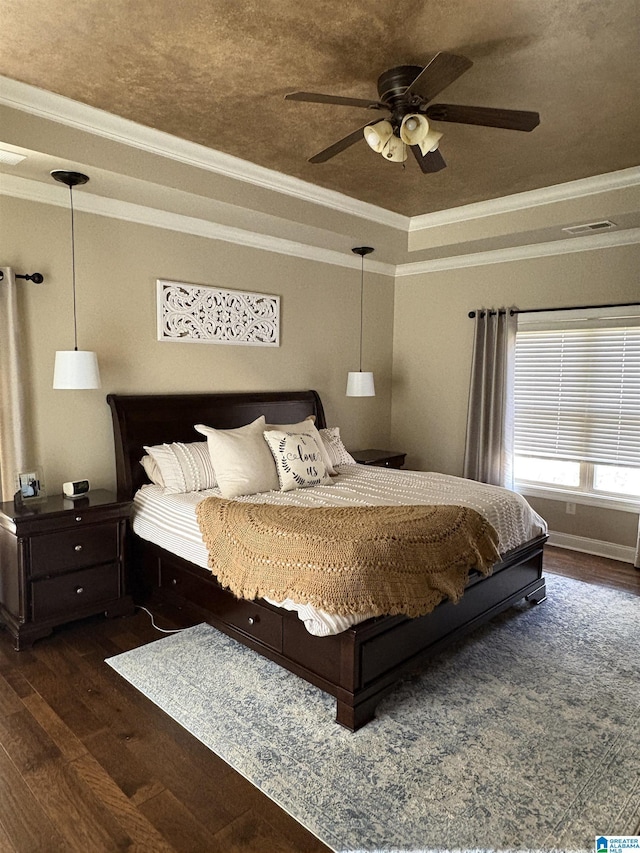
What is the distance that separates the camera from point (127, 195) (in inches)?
139

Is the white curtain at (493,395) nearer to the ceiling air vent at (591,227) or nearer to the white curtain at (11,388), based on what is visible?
the ceiling air vent at (591,227)

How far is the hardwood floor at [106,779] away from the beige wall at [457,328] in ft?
12.4

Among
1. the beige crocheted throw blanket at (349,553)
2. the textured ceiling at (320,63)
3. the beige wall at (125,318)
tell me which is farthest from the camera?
the beige wall at (125,318)

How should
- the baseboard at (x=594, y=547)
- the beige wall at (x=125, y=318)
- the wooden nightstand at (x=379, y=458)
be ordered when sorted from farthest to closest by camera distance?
1. the wooden nightstand at (x=379, y=458)
2. the baseboard at (x=594, y=547)
3. the beige wall at (x=125, y=318)

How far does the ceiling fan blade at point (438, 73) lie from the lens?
1921 millimetres

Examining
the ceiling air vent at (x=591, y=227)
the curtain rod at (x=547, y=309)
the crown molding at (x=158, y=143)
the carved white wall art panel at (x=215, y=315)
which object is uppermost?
the crown molding at (x=158, y=143)

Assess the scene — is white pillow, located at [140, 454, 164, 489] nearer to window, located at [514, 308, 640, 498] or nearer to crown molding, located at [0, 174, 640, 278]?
crown molding, located at [0, 174, 640, 278]

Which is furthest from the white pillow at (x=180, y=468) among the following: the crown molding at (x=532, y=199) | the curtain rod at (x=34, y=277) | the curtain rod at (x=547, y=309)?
the curtain rod at (x=547, y=309)

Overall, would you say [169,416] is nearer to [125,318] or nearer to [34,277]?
[125,318]

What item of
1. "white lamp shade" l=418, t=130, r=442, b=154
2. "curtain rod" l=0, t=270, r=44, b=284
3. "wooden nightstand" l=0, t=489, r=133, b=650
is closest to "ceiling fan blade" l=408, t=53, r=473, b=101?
"white lamp shade" l=418, t=130, r=442, b=154

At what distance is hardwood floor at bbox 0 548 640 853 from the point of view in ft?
5.94

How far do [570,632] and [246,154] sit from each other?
360cm

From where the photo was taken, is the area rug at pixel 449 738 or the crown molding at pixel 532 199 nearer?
the area rug at pixel 449 738

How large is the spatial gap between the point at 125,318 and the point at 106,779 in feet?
9.16
